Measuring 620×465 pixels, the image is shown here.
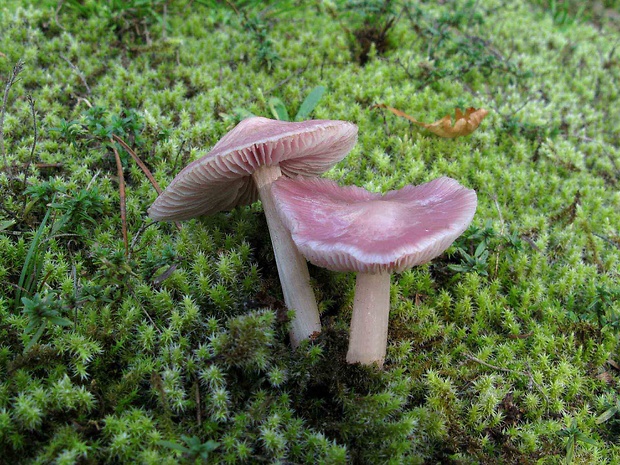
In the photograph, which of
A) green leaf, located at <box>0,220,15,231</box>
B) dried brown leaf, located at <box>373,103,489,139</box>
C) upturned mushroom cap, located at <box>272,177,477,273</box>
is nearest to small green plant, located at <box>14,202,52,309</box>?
green leaf, located at <box>0,220,15,231</box>

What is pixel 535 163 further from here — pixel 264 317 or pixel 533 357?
pixel 264 317

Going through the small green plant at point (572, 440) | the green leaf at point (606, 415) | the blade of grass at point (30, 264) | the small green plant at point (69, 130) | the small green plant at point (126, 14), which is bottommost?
the green leaf at point (606, 415)

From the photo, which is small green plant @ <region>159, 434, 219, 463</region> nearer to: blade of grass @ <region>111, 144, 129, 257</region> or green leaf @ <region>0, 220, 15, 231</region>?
blade of grass @ <region>111, 144, 129, 257</region>

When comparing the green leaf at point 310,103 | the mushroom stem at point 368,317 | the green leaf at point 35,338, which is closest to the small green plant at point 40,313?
the green leaf at point 35,338

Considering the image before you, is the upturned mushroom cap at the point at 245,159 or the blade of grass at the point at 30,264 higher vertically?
the upturned mushroom cap at the point at 245,159

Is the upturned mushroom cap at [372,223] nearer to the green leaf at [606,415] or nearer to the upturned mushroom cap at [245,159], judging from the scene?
the upturned mushroom cap at [245,159]

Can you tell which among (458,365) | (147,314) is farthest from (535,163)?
(147,314)
